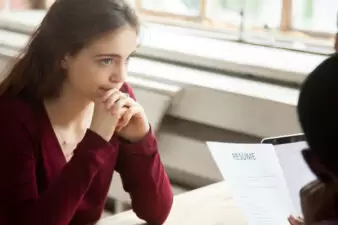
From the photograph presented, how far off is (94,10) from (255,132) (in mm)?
617

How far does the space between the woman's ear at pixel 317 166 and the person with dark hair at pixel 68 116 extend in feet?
1.78

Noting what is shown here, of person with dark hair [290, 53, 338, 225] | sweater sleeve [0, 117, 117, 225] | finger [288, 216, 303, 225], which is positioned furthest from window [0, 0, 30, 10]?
person with dark hair [290, 53, 338, 225]

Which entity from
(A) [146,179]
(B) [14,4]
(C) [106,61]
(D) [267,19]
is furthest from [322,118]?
(B) [14,4]

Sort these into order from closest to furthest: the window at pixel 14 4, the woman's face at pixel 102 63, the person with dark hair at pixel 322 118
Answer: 1. the person with dark hair at pixel 322 118
2. the woman's face at pixel 102 63
3. the window at pixel 14 4

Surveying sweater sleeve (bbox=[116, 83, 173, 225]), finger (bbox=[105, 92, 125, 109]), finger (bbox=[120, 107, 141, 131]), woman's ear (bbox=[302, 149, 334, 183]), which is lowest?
sweater sleeve (bbox=[116, 83, 173, 225])

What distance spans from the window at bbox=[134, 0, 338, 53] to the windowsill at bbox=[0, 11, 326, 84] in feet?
0.14

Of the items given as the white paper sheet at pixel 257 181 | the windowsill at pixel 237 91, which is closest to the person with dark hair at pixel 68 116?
the white paper sheet at pixel 257 181

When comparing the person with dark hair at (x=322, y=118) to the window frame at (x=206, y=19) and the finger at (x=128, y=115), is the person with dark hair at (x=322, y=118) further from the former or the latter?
the window frame at (x=206, y=19)

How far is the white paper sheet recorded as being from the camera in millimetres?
1080

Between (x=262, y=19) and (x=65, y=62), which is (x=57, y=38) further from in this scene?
(x=262, y=19)

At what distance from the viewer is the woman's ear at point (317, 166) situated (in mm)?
602

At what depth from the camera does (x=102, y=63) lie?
1146 millimetres

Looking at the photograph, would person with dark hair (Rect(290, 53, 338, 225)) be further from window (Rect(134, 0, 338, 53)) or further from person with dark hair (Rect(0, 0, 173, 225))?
window (Rect(134, 0, 338, 53))

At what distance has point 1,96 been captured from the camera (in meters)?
1.20
